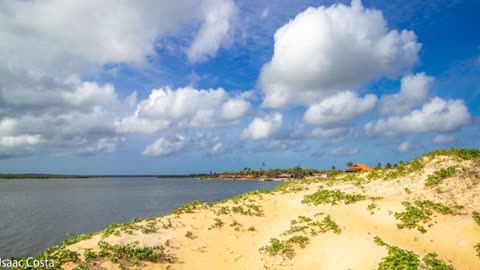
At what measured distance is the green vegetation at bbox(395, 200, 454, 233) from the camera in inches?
590

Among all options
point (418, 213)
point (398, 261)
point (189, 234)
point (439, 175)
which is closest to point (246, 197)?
point (189, 234)

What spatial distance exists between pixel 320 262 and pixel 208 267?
4.51 meters

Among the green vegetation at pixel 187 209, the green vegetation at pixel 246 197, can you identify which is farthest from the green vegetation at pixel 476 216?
the green vegetation at pixel 187 209

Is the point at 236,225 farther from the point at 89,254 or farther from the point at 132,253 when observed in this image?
the point at 89,254

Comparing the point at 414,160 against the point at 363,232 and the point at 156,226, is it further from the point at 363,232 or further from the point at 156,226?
the point at 156,226

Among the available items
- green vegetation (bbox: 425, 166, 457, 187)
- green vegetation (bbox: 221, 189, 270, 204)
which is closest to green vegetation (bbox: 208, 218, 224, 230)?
green vegetation (bbox: 221, 189, 270, 204)

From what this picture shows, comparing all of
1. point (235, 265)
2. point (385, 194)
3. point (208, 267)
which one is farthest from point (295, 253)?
point (385, 194)

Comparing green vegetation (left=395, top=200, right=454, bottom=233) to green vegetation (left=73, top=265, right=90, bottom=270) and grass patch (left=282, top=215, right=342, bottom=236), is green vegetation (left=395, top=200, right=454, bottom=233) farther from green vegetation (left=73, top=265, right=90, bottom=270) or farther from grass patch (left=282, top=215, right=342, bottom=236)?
green vegetation (left=73, top=265, right=90, bottom=270)

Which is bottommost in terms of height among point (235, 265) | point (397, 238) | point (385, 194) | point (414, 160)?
point (235, 265)

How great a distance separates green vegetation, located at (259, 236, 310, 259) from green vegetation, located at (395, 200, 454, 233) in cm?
473

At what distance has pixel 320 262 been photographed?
499 inches

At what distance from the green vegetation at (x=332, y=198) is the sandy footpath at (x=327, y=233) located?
351mm

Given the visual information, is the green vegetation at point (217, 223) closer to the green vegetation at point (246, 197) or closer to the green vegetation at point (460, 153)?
the green vegetation at point (246, 197)

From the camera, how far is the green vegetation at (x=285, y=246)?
13728mm
